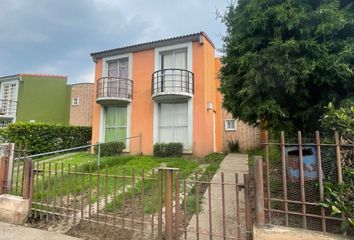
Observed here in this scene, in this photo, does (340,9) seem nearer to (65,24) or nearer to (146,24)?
(146,24)

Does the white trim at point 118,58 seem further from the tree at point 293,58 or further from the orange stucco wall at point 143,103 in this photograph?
the tree at point 293,58

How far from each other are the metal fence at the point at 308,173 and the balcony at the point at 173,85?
838 cm

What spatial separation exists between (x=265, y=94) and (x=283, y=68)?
0.73 meters

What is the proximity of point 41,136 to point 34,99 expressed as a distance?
1051cm

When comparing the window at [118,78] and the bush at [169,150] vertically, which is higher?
the window at [118,78]

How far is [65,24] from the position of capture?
477 inches

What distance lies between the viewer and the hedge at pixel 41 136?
1314 cm

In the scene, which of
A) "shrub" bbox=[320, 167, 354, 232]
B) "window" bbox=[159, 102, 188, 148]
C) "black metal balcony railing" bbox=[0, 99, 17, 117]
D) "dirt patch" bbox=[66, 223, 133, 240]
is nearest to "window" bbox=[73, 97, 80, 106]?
"black metal balcony railing" bbox=[0, 99, 17, 117]

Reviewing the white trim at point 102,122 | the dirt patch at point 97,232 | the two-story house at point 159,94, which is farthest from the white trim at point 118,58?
the dirt patch at point 97,232

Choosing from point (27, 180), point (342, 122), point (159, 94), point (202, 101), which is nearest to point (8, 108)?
point (159, 94)

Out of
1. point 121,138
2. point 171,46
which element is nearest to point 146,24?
point 171,46

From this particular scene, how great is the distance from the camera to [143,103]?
520 inches

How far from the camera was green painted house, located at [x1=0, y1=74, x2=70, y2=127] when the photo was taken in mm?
22016

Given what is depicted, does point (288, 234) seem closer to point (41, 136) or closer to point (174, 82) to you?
point (174, 82)
